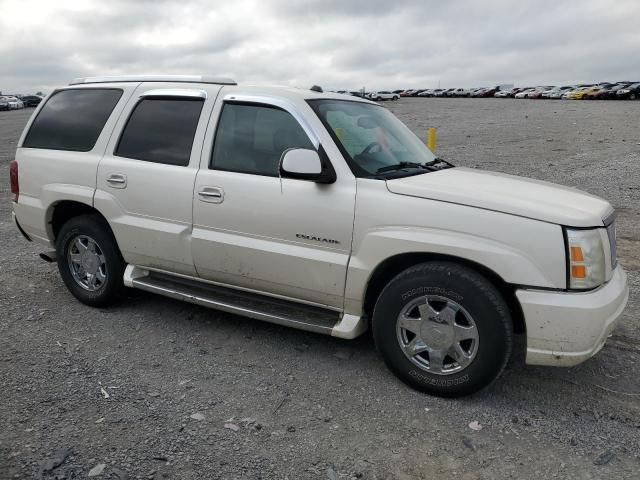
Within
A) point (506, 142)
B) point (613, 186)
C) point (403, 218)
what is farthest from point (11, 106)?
point (403, 218)

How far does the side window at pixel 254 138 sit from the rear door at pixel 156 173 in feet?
0.60

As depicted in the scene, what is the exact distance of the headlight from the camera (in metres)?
3.10

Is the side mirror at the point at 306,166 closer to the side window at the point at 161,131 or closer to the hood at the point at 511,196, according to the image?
the hood at the point at 511,196

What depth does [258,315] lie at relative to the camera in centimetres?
391

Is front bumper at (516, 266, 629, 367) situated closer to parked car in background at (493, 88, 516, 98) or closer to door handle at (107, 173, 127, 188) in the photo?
door handle at (107, 173, 127, 188)

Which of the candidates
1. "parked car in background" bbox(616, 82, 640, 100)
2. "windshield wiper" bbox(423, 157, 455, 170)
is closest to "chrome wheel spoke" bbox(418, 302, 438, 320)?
"windshield wiper" bbox(423, 157, 455, 170)

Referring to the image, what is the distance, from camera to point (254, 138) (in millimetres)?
4051

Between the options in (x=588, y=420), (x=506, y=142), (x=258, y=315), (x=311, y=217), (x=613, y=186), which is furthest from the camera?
(x=506, y=142)

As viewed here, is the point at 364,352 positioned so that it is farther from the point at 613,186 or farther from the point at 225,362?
the point at 613,186

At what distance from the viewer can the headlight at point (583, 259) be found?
310cm

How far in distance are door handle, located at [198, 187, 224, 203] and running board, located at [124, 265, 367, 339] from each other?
68 centimetres

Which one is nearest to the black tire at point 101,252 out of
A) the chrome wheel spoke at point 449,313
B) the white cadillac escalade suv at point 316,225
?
the white cadillac escalade suv at point 316,225

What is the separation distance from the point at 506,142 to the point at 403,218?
16107 mm

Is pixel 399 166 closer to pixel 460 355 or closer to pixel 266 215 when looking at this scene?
pixel 266 215
